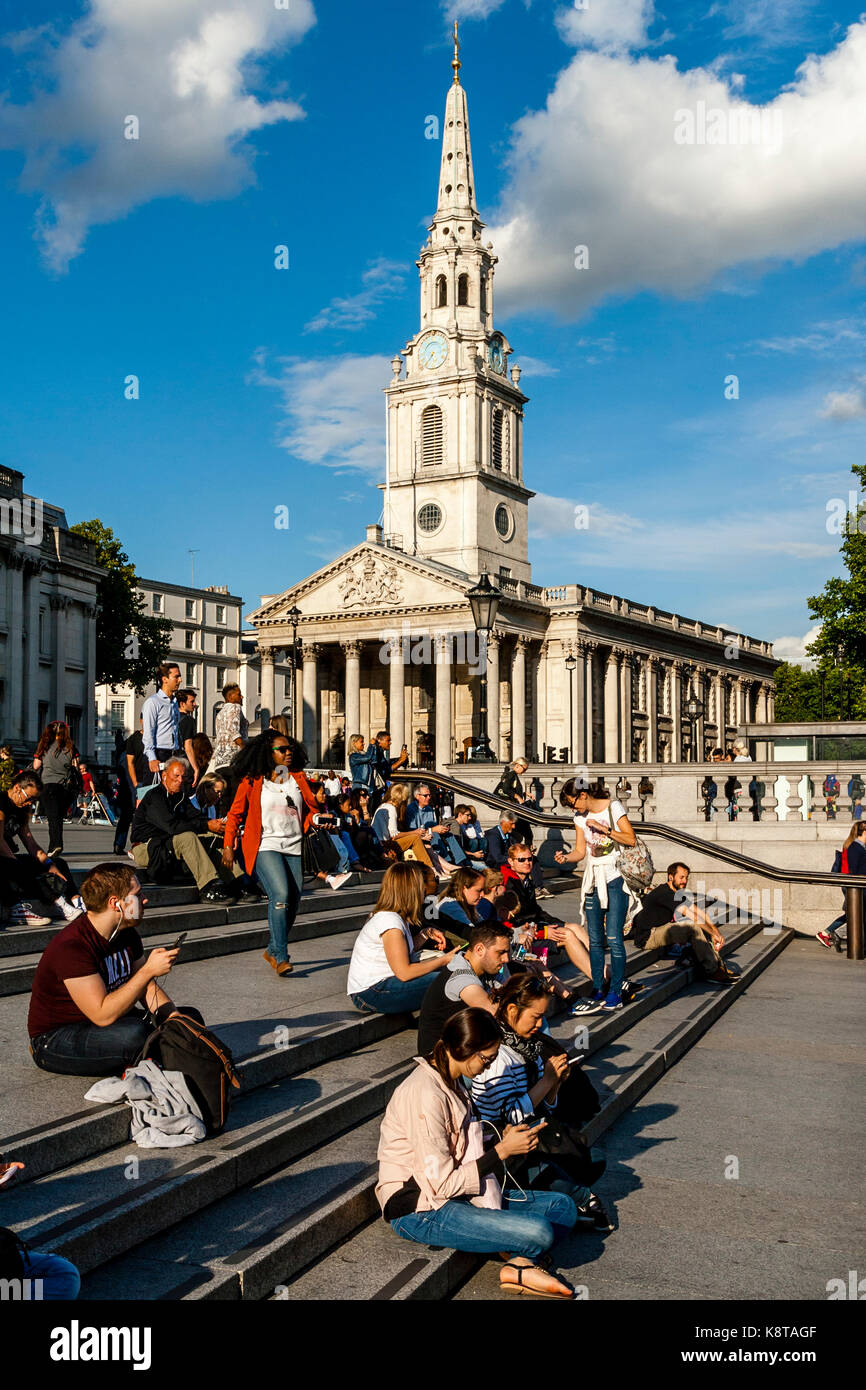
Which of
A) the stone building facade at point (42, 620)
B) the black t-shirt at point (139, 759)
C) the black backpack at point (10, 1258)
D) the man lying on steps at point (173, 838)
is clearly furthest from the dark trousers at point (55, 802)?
the stone building facade at point (42, 620)

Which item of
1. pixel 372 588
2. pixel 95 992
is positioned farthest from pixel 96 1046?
pixel 372 588

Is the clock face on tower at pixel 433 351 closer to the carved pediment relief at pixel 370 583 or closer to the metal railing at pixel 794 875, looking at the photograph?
the carved pediment relief at pixel 370 583

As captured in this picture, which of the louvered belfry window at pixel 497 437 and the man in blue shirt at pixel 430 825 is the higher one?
the louvered belfry window at pixel 497 437

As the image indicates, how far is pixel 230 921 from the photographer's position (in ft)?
37.6

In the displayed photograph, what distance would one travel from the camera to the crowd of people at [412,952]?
5.47m

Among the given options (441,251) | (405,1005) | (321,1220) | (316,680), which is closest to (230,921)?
(405,1005)

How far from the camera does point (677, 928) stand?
45.1 feet

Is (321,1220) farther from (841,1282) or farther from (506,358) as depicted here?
(506,358)

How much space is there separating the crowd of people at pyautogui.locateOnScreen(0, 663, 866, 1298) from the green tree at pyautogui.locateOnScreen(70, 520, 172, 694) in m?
51.8

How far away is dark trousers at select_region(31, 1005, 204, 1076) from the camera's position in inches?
236

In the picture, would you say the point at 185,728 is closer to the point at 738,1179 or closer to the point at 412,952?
the point at 412,952

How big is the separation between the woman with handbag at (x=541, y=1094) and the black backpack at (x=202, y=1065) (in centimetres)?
130

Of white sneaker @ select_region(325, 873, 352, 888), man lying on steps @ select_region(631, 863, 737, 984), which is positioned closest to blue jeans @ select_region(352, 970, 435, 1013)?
white sneaker @ select_region(325, 873, 352, 888)
